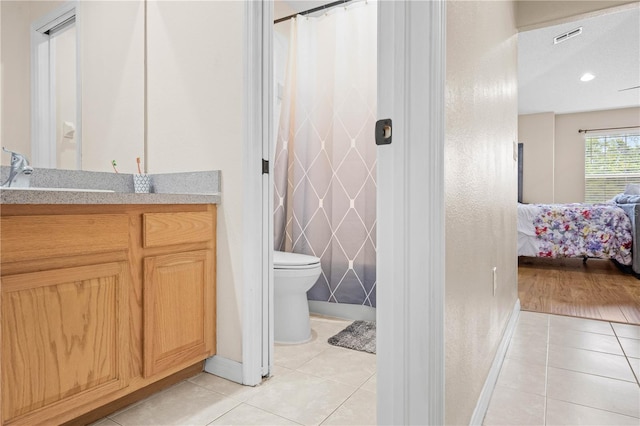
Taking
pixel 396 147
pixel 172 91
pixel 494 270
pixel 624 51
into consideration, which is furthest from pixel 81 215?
pixel 624 51

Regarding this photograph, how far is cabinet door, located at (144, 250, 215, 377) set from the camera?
4.73ft

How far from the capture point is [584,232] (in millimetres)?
4238

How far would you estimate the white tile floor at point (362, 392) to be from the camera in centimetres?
138

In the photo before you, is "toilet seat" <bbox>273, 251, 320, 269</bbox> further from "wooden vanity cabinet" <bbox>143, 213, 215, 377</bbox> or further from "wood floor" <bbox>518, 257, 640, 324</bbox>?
"wood floor" <bbox>518, 257, 640, 324</bbox>

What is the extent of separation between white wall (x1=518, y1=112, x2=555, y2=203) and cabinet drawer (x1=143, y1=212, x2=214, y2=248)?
7004mm

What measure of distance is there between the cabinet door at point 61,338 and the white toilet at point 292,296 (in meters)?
0.86

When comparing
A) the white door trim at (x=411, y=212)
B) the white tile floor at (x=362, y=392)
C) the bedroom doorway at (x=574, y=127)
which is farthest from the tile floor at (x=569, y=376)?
the white door trim at (x=411, y=212)

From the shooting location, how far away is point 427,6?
2.61 feet

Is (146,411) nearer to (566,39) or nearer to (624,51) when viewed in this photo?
(566,39)

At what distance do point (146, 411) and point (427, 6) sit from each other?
5.24ft

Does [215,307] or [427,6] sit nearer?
[427,6]

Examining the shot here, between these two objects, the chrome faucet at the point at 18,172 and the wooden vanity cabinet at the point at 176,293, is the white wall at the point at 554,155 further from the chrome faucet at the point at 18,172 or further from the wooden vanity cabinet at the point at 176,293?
the chrome faucet at the point at 18,172

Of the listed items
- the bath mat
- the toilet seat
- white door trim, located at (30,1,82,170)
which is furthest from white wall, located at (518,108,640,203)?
white door trim, located at (30,1,82,170)

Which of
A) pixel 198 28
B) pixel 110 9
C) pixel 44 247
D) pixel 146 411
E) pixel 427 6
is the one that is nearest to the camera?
pixel 427 6
